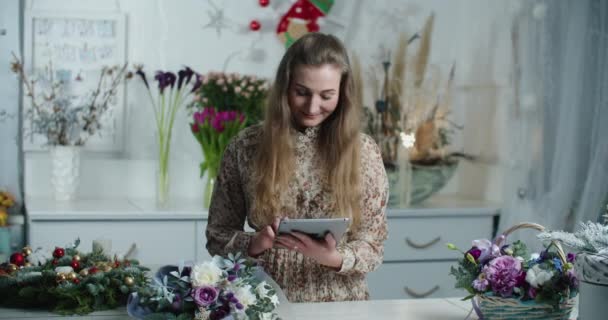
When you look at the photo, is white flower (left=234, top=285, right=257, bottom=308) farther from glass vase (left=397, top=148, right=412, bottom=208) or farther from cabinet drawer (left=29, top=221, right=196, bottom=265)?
glass vase (left=397, top=148, right=412, bottom=208)

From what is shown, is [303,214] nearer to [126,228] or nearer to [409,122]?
[126,228]

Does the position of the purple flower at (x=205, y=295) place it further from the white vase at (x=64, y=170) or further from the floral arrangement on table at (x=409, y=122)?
the floral arrangement on table at (x=409, y=122)

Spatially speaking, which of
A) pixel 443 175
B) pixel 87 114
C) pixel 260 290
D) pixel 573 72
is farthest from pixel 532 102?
pixel 260 290

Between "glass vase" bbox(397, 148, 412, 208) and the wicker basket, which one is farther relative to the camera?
"glass vase" bbox(397, 148, 412, 208)

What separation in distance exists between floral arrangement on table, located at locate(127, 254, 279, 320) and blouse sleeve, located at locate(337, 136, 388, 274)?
54cm

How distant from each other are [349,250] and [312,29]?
1.92 metres

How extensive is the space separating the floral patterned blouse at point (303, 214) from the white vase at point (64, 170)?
1.40m

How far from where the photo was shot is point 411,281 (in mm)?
3652

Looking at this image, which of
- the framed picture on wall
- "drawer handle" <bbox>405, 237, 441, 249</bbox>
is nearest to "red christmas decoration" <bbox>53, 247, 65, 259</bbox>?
the framed picture on wall

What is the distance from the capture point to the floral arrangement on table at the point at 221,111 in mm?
3488

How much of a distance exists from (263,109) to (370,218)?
1.24 metres

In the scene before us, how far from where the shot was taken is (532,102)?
353 centimetres

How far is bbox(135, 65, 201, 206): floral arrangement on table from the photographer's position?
3559 mm

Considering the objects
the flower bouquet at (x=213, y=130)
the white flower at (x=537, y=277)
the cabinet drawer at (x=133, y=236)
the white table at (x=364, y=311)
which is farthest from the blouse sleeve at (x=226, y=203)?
the flower bouquet at (x=213, y=130)
